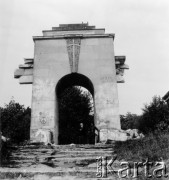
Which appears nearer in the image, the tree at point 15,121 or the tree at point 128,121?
the tree at point 15,121

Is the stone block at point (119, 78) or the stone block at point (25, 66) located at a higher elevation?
the stone block at point (25, 66)

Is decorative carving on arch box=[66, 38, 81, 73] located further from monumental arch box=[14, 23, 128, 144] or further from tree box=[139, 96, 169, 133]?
tree box=[139, 96, 169, 133]

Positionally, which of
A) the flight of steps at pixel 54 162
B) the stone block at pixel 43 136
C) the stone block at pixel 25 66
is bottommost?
the flight of steps at pixel 54 162

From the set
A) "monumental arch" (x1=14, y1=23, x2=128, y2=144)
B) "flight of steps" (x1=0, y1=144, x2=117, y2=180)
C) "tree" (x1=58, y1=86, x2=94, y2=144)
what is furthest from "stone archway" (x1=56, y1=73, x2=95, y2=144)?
"flight of steps" (x1=0, y1=144, x2=117, y2=180)

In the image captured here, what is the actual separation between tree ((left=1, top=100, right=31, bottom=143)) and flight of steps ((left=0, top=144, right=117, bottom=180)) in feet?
60.2

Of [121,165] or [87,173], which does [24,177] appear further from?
[121,165]

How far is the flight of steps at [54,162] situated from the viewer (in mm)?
6352

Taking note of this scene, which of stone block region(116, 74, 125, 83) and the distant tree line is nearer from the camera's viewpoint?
stone block region(116, 74, 125, 83)

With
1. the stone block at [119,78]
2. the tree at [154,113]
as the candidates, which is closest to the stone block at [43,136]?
the stone block at [119,78]

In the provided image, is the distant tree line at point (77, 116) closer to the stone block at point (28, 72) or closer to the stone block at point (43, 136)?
the stone block at point (28, 72)

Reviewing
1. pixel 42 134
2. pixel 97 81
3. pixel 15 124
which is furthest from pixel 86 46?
pixel 15 124

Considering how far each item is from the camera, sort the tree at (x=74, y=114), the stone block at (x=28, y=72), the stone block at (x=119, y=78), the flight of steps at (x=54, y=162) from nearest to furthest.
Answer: the flight of steps at (x=54, y=162) < the stone block at (x=119, y=78) < the stone block at (x=28, y=72) < the tree at (x=74, y=114)

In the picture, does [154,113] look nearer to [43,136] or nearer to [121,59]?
[121,59]

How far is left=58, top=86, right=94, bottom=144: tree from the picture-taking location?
29875 millimetres
